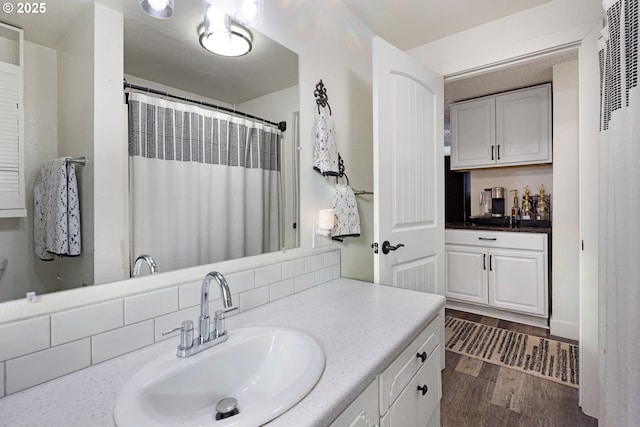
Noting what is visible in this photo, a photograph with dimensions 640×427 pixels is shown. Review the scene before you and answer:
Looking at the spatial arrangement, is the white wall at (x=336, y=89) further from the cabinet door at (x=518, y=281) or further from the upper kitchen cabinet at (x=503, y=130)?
the upper kitchen cabinet at (x=503, y=130)

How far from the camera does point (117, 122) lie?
767 millimetres

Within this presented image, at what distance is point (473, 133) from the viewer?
3.17 meters

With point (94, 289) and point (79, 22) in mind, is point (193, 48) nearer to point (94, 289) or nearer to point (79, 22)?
point (79, 22)

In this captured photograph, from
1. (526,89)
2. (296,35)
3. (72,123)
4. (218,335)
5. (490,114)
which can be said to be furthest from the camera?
(490,114)

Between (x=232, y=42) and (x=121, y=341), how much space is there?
1.04 meters

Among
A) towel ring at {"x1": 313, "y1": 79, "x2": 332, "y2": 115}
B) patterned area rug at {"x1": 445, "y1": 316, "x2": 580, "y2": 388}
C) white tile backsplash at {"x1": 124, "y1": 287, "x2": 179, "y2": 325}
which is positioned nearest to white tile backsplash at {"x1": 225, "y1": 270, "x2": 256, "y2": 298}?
white tile backsplash at {"x1": 124, "y1": 287, "x2": 179, "y2": 325}

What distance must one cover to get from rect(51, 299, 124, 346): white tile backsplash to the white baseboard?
10.2ft

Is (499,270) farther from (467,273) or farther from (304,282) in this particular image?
(304,282)

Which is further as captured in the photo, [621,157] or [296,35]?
[296,35]

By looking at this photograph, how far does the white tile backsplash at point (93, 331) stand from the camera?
598 mm

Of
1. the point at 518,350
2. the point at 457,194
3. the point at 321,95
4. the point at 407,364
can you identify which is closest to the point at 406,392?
the point at 407,364

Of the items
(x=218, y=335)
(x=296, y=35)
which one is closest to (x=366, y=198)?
(x=296, y=35)

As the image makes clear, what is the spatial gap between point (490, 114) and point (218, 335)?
3366 mm

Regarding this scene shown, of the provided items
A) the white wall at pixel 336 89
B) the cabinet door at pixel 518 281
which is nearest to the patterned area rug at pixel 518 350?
the cabinet door at pixel 518 281
